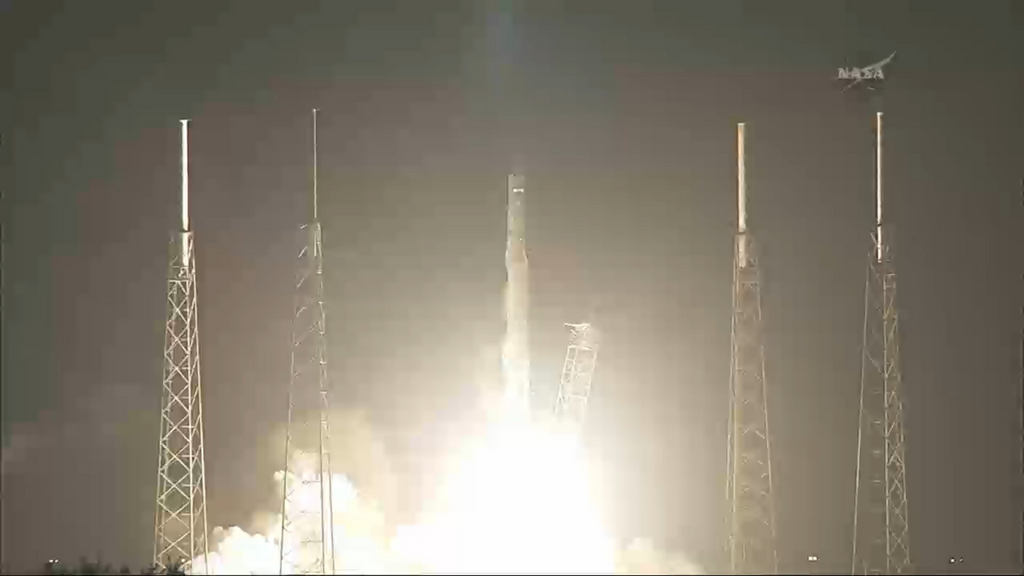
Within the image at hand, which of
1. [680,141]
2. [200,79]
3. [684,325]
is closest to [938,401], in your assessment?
[684,325]

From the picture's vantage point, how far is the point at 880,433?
47.7 feet

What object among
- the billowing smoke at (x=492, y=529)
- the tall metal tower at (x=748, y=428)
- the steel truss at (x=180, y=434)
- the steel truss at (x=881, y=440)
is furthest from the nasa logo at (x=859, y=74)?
the steel truss at (x=180, y=434)

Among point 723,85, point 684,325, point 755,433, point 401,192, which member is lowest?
point 755,433

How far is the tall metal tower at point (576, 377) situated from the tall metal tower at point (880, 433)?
266 centimetres

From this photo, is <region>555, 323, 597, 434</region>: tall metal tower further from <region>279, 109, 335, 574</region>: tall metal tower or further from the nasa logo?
the nasa logo

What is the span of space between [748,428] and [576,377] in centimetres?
173

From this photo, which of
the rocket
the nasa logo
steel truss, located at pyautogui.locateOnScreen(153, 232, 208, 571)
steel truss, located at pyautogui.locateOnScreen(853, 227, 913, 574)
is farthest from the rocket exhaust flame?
the nasa logo

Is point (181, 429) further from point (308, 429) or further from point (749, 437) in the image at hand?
point (749, 437)

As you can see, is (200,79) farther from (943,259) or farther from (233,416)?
(943,259)

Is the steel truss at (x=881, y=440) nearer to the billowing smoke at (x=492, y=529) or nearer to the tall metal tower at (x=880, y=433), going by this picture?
the tall metal tower at (x=880, y=433)

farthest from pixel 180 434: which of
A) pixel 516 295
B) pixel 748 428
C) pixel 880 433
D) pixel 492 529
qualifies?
pixel 880 433

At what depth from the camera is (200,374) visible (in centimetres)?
1434

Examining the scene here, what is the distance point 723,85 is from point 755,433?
3.37 m

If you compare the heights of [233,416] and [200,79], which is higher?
[200,79]
